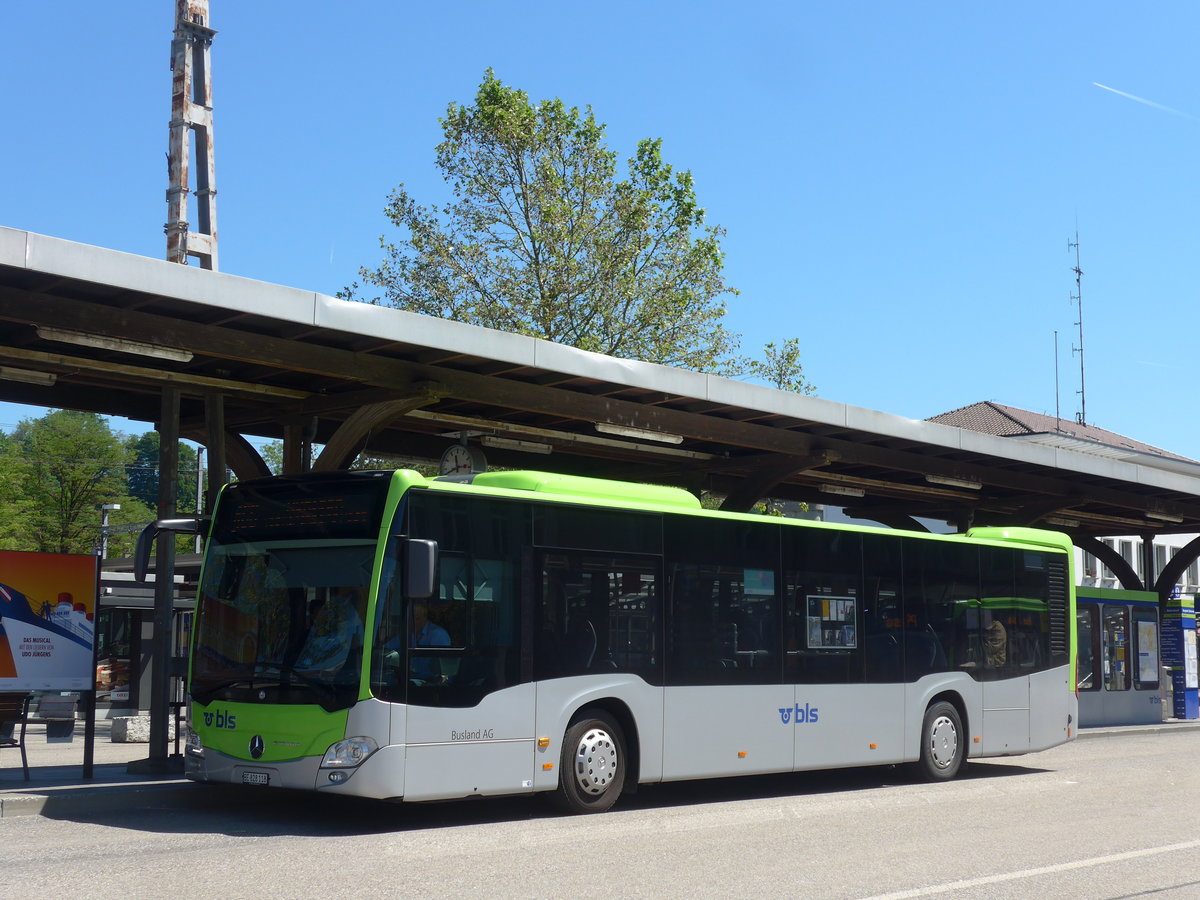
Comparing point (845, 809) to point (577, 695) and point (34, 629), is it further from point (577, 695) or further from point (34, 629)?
point (34, 629)

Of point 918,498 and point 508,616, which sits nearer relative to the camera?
point 508,616

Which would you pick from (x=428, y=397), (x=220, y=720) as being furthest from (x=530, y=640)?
(x=428, y=397)

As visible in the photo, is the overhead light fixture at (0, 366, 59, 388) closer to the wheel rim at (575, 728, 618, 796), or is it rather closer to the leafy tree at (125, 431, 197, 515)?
the wheel rim at (575, 728, 618, 796)

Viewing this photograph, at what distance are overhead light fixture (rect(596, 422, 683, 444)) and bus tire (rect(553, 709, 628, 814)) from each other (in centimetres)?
544

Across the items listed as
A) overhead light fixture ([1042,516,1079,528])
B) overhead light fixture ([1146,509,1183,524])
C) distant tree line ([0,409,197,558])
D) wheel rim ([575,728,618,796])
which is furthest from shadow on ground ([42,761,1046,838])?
distant tree line ([0,409,197,558])

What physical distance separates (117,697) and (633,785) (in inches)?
657

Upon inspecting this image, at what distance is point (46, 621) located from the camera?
1237 cm

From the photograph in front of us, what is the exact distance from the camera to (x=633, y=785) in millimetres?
12031

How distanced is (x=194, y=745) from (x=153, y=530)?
1.78 metres

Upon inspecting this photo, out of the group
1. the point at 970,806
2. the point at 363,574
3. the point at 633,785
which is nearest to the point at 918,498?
the point at 970,806

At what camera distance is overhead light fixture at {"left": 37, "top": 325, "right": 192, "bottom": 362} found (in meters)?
11.8

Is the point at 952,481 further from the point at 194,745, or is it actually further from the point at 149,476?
the point at 149,476

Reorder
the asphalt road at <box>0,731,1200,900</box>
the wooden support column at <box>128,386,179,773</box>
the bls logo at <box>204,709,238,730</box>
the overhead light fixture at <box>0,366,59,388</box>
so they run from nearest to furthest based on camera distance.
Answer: the asphalt road at <box>0,731,1200,900</box> → the bls logo at <box>204,709,238,730</box> → the wooden support column at <box>128,386,179,773</box> → the overhead light fixture at <box>0,366,59,388</box>

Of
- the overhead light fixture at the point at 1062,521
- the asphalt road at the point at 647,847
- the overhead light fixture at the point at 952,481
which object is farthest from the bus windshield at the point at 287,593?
the overhead light fixture at the point at 1062,521
